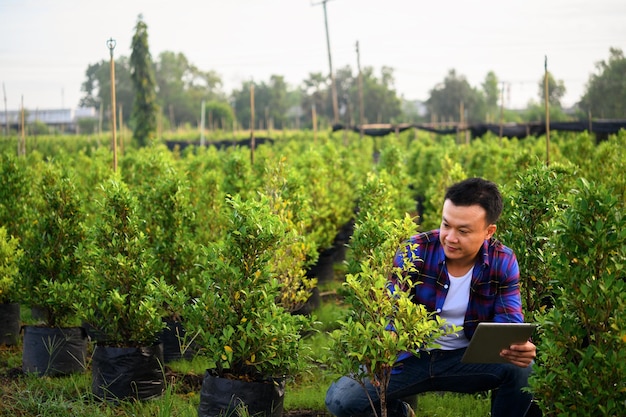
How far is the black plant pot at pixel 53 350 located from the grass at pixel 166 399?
0.33ft

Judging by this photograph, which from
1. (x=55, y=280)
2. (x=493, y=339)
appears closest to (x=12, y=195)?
(x=55, y=280)

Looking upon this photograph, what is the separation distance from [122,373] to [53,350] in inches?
37.7

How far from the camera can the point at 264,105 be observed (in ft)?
229

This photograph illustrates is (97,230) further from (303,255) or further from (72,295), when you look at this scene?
(303,255)

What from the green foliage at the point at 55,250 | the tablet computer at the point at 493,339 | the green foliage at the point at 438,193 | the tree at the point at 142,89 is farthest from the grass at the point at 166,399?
the tree at the point at 142,89

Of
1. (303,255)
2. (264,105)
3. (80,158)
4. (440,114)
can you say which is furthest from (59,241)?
(264,105)

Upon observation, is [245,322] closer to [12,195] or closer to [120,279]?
[120,279]

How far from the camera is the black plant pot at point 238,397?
14.9 feet

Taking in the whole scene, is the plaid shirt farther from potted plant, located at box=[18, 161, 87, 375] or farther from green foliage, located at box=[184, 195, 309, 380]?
potted plant, located at box=[18, 161, 87, 375]

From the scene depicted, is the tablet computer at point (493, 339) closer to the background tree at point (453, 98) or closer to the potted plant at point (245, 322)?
the potted plant at point (245, 322)

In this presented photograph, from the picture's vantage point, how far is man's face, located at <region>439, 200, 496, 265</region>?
393cm

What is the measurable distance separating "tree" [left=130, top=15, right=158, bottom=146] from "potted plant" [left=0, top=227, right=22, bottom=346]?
32.2m

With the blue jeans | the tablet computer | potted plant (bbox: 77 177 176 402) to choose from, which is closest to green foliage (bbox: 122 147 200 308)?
potted plant (bbox: 77 177 176 402)

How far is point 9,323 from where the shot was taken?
7.07 m
